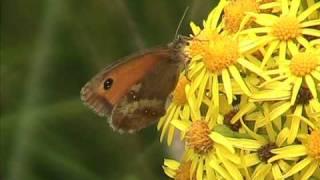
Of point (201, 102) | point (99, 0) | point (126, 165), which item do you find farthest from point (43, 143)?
point (201, 102)

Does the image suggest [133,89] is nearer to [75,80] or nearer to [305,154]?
[305,154]

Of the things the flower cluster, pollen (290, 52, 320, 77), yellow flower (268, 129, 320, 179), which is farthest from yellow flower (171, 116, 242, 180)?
pollen (290, 52, 320, 77)

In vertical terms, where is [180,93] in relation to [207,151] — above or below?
above

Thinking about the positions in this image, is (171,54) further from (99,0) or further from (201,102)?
(99,0)

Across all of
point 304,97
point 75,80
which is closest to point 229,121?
point 304,97

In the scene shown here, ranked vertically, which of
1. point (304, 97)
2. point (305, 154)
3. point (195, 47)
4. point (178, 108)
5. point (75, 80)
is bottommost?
point (305, 154)
